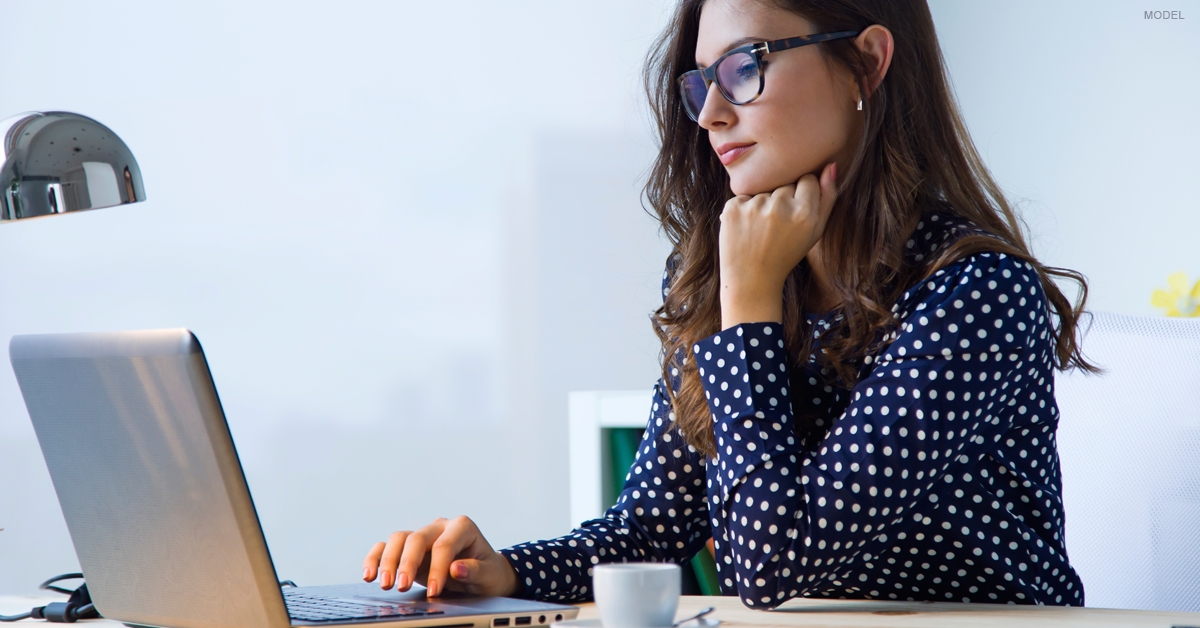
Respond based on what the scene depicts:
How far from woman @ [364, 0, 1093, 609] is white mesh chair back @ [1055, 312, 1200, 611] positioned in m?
0.18

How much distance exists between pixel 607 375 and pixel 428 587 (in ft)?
6.24

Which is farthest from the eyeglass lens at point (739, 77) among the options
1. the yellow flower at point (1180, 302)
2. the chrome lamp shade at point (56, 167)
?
the yellow flower at point (1180, 302)

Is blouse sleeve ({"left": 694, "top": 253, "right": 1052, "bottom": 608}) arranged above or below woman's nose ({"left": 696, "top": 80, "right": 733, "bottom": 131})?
below

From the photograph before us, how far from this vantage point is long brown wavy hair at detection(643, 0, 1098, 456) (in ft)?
3.67

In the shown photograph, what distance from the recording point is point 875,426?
0.96 meters

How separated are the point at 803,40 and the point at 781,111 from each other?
88mm

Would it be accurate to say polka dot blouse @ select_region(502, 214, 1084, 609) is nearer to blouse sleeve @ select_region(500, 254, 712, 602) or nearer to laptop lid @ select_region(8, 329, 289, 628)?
blouse sleeve @ select_region(500, 254, 712, 602)

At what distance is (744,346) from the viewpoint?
104 centimetres

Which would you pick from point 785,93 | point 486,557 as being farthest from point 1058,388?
point 486,557

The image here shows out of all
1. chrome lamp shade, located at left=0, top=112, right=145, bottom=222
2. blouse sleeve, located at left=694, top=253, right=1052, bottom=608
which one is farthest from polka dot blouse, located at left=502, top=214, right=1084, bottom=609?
chrome lamp shade, located at left=0, top=112, right=145, bottom=222

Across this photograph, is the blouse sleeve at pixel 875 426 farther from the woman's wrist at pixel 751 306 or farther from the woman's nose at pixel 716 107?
the woman's nose at pixel 716 107

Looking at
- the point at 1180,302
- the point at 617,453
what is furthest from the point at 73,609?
the point at 1180,302

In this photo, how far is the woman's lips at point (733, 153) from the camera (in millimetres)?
1208

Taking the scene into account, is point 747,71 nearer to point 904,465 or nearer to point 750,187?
point 750,187
